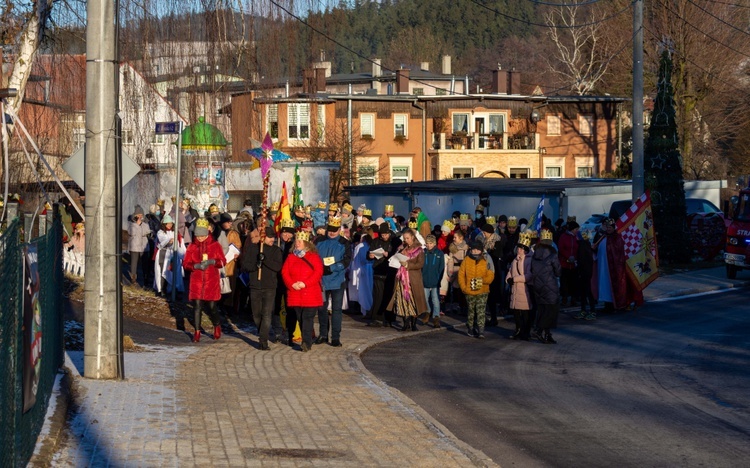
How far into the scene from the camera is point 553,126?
68.1 metres

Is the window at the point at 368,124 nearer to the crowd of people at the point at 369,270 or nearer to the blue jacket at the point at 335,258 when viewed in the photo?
the crowd of people at the point at 369,270

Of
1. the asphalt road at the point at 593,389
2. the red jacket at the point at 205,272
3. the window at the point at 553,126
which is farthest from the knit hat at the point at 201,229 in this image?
the window at the point at 553,126

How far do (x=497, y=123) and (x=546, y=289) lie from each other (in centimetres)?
5005

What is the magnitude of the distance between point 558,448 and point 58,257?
6.32 m

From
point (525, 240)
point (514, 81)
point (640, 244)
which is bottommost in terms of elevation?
point (640, 244)

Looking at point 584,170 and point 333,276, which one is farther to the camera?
point 584,170

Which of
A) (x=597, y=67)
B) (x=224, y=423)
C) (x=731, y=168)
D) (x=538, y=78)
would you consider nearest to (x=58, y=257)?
(x=224, y=423)

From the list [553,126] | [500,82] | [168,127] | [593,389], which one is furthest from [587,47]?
→ [593,389]

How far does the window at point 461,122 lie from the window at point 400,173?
3.70 meters

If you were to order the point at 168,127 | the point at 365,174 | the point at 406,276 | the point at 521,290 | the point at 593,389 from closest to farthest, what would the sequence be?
the point at 593,389 < the point at 521,290 < the point at 168,127 < the point at 406,276 < the point at 365,174

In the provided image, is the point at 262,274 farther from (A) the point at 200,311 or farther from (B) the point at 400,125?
(B) the point at 400,125

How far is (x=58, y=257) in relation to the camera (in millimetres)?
13227

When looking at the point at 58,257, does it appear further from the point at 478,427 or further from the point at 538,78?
the point at 538,78

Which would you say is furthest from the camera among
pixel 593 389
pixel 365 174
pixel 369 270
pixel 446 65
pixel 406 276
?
pixel 446 65
